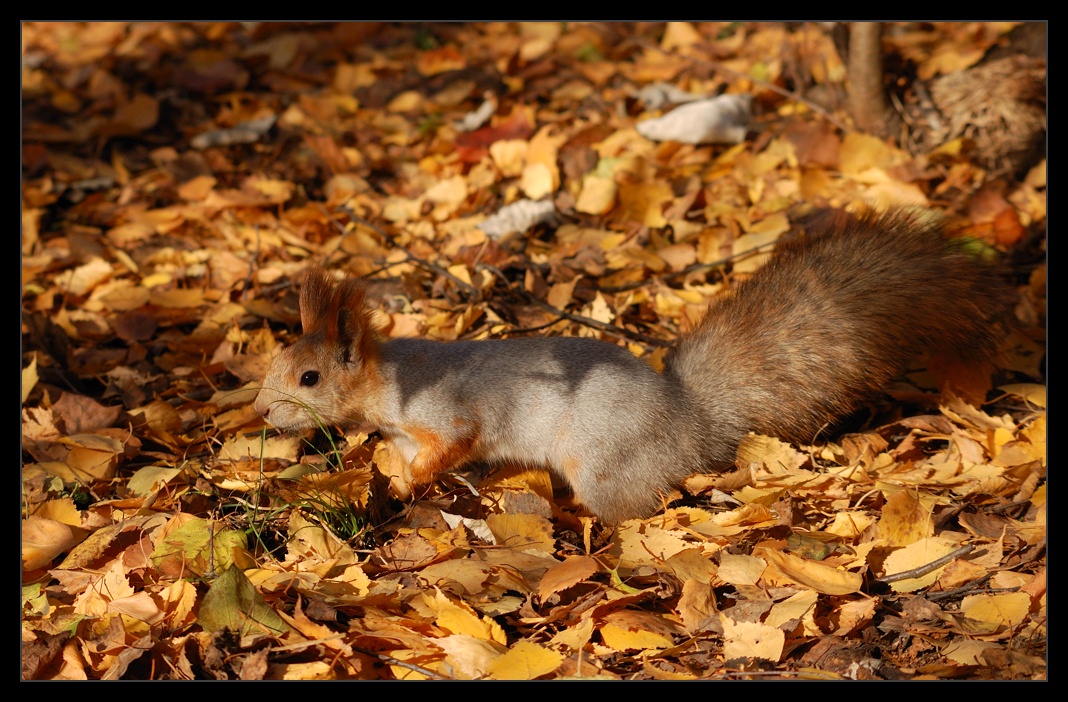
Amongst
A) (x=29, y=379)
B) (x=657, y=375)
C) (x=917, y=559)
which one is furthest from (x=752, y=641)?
(x=29, y=379)

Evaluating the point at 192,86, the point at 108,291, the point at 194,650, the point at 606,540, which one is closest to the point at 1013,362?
the point at 606,540

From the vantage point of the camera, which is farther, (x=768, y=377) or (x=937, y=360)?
(x=937, y=360)

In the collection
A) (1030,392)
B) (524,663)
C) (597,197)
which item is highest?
(597,197)

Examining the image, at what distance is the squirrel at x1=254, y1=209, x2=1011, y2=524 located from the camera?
2766mm

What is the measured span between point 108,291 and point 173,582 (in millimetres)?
2064

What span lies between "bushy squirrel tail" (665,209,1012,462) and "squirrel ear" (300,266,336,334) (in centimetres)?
112

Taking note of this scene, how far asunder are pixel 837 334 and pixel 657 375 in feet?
1.90

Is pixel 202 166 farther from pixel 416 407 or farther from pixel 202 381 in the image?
pixel 416 407

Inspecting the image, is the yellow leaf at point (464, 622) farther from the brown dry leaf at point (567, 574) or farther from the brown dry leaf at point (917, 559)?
the brown dry leaf at point (917, 559)

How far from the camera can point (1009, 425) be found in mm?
3051

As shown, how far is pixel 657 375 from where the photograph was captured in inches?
113

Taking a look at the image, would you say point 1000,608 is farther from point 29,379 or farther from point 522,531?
point 29,379

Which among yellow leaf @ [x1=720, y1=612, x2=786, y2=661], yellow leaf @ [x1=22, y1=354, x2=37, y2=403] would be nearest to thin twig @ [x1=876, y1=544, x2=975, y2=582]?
yellow leaf @ [x1=720, y1=612, x2=786, y2=661]

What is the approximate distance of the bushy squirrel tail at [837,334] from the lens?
9.37 ft
